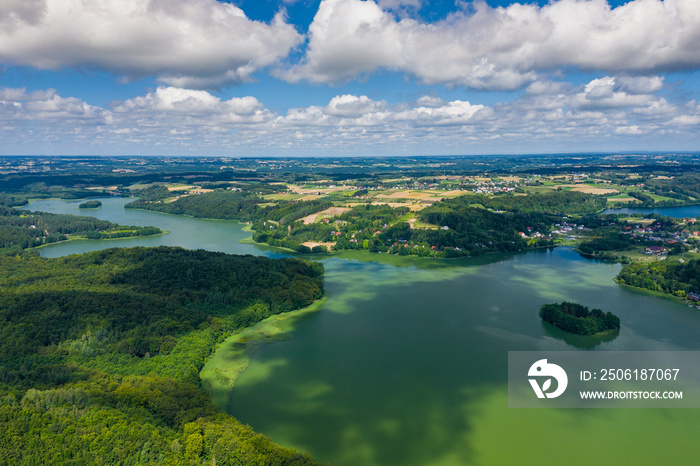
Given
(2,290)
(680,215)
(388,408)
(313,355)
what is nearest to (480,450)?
(388,408)

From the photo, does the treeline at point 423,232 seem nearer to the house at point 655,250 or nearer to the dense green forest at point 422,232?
the dense green forest at point 422,232

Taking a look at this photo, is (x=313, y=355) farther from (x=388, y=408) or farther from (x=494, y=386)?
(x=494, y=386)

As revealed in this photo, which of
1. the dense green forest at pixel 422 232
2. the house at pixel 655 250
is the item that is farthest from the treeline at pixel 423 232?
the house at pixel 655 250

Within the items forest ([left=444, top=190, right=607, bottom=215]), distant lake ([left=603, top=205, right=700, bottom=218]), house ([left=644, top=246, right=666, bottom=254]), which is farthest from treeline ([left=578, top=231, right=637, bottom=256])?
distant lake ([left=603, top=205, right=700, bottom=218])

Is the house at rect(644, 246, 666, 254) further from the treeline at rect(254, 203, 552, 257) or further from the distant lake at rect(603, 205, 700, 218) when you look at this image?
the distant lake at rect(603, 205, 700, 218)

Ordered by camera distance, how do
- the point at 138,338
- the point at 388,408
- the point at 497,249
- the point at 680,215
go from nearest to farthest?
the point at 388,408
the point at 138,338
the point at 497,249
the point at 680,215

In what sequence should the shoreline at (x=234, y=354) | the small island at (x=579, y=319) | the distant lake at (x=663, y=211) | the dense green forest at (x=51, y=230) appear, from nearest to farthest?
the shoreline at (x=234, y=354), the small island at (x=579, y=319), the dense green forest at (x=51, y=230), the distant lake at (x=663, y=211)
